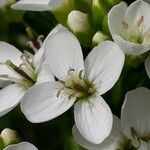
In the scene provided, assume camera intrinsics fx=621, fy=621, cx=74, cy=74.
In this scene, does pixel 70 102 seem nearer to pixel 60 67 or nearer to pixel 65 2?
pixel 60 67

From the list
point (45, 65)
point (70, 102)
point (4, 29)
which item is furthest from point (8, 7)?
point (70, 102)

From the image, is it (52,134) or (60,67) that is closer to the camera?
(60,67)

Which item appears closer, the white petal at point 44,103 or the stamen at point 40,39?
the white petal at point 44,103

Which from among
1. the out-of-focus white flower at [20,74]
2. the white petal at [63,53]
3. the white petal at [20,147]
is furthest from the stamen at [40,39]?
the white petal at [20,147]

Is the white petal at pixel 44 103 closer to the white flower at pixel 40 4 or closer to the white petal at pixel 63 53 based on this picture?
the white petal at pixel 63 53

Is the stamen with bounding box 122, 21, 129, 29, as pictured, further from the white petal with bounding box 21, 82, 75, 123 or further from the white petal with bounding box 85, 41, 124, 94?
the white petal with bounding box 21, 82, 75, 123

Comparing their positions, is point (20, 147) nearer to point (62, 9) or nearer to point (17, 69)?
point (17, 69)

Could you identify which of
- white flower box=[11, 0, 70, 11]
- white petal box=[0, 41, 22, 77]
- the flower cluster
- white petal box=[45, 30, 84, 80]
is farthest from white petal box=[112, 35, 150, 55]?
white petal box=[0, 41, 22, 77]
